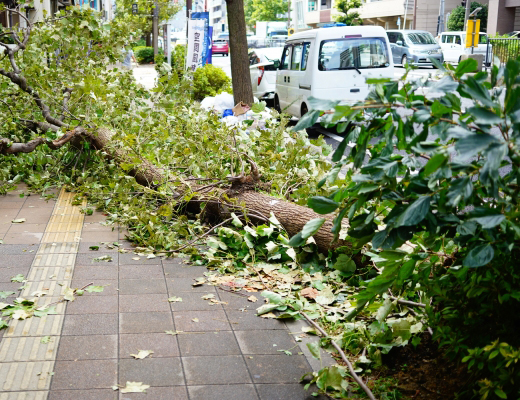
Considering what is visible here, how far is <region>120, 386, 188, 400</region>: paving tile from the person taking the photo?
3227mm

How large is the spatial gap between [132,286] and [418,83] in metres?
2.90

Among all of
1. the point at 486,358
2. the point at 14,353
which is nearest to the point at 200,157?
the point at 14,353

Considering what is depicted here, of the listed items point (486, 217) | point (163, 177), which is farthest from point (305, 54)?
point (486, 217)

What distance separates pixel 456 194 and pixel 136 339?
7.79 ft

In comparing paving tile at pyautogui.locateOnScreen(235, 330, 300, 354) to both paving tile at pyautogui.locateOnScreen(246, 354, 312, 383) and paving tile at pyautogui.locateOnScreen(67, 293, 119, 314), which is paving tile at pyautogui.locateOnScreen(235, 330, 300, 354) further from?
paving tile at pyautogui.locateOnScreen(67, 293, 119, 314)

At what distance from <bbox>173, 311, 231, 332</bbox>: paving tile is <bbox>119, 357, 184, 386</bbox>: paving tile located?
0.46 meters

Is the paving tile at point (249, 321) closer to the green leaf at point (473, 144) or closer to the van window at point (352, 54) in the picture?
the green leaf at point (473, 144)

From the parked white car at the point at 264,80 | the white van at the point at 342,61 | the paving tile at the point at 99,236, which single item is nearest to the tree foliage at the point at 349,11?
the parked white car at the point at 264,80

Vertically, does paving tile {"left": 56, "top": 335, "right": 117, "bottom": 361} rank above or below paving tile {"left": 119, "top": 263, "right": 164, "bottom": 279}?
above

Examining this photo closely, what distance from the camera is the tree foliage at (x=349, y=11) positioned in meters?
58.3

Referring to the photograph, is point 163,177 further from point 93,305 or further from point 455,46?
point 455,46

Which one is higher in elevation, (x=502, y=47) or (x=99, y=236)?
(x=502, y=47)

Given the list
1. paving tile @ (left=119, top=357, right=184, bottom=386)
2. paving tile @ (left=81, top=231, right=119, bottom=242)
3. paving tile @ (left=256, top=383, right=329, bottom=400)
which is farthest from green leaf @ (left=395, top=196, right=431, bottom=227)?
paving tile @ (left=81, top=231, right=119, bottom=242)

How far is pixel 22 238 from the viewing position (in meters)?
6.07
